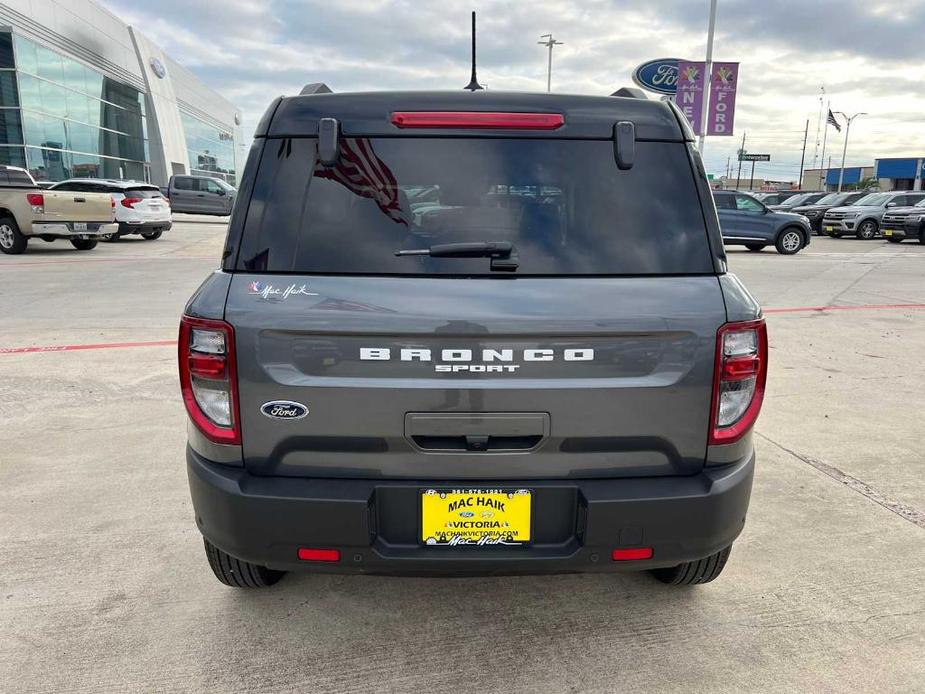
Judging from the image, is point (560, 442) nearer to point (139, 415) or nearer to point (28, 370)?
point (139, 415)

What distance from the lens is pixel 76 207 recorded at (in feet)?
51.3

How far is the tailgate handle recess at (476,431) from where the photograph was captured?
2141mm

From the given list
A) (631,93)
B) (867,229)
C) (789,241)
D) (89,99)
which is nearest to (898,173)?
(867,229)

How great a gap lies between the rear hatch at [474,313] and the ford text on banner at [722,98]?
29166 mm

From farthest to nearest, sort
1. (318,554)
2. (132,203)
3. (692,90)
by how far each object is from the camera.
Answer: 1. (692,90)
2. (132,203)
3. (318,554)

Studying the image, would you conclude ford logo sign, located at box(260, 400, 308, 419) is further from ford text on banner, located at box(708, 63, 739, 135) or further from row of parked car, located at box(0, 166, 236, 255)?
ford text on banner, located at box(708, 63, 739, 135)

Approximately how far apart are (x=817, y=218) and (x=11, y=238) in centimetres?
2829

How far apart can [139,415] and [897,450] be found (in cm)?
536

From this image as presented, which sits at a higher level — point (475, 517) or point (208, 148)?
point (208, 148)

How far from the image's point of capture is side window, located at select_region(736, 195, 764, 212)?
1944 centimetres

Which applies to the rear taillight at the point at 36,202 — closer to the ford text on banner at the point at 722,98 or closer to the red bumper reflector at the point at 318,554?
the red bumper reflector at the point at 318,554

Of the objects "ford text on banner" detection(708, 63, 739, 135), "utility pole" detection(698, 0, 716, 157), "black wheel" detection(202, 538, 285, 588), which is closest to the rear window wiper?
"black wheel" detection(202, 538, 285, 588)

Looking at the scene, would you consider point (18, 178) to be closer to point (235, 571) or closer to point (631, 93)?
point (235, 571)

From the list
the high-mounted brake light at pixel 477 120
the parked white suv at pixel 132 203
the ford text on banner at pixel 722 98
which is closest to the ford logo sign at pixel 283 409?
the high-mounted brake light at pixel 477 120
